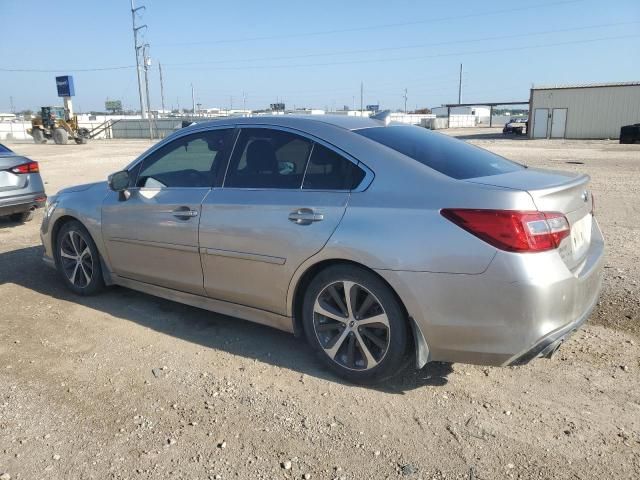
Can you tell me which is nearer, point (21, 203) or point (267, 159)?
point (267, 159)

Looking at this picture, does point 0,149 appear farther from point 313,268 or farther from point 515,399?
point 515,399

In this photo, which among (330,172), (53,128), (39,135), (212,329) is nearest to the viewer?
(330,172)

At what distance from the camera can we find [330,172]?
3459mm

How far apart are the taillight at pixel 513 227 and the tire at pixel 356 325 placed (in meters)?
0.62

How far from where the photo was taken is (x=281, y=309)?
365 cm

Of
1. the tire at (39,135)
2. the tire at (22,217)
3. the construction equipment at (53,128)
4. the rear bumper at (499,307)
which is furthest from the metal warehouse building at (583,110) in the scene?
the rear bumper at (499,307)

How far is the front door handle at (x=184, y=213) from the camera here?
4.02 metres

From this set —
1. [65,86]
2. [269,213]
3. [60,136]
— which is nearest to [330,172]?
[269,213]

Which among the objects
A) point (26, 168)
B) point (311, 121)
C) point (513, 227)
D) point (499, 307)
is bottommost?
point (499, 307)

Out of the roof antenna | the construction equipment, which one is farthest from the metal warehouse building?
the roof antenna

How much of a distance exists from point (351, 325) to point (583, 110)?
4557 centimetres

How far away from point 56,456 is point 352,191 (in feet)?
7.08

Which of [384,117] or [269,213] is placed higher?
[384,117]

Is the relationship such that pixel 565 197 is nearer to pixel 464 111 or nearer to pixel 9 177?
pixel 9 177
